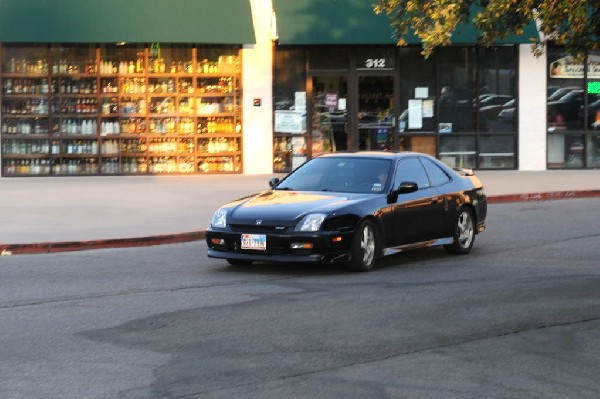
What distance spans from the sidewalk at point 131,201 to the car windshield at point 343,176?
2.93 meters

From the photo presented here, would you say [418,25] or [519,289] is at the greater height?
[418,25]

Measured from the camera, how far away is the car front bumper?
13422 millimetres

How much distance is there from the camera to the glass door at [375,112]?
103 feet

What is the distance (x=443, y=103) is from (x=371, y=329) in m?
21.9

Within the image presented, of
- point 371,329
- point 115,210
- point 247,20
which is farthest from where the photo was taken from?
point 247,20

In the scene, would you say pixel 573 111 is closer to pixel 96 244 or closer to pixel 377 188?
pixel 96 244

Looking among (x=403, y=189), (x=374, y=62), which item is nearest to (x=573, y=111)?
(x=374, y=62)

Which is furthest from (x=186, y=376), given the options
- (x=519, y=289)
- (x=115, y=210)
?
(x=115, y=210)

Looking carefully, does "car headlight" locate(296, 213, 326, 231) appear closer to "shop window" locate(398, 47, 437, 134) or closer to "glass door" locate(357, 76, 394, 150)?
"glass door" locate(357, 76, 394, 150)

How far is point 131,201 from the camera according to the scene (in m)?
23.6

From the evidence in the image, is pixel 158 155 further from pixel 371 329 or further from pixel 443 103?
pixel 371 329

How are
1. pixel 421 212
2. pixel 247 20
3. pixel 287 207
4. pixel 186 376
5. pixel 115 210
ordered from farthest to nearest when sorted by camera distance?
pixel 247 20, pixel 115 210, pixel 421 212, pixel 287 207, pixel 186 376

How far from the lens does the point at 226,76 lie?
102ft

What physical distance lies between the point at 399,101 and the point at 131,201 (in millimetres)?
9915
